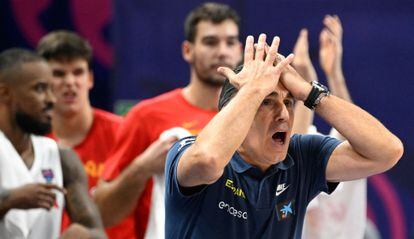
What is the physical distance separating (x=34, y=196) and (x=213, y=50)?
6.66 feet

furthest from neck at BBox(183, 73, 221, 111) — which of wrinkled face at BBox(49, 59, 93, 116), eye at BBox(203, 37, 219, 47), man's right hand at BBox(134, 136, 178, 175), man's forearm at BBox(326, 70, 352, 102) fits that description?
wrinkled face at BBox(49, 59, 93, 116)

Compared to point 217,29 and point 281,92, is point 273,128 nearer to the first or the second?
point 281,92

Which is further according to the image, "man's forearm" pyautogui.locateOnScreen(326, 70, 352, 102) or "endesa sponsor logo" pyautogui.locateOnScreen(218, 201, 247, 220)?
"man's forearm" pyautogui.locateOnScreen(326, 70, 352, 102)

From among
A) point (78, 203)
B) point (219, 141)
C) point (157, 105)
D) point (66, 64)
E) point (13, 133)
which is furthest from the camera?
point (66, 64)

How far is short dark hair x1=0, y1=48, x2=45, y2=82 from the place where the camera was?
20.3ft

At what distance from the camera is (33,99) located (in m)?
6.07

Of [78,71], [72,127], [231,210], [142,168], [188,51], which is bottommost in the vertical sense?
[72,127]

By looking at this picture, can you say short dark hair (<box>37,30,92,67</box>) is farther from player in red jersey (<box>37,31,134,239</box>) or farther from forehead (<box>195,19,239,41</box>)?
forehead (<box>195,19,239,41</box>)

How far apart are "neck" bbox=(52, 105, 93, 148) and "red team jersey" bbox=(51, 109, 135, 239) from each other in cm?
4

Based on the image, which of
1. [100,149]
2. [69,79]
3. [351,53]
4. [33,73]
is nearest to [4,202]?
[33,73]

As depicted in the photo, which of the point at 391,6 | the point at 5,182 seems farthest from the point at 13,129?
the point at 391,6

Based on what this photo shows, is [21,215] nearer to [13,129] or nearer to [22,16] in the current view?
[13,129]

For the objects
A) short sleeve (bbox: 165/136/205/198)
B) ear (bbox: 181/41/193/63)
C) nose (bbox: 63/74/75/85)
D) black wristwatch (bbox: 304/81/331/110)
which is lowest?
nose (bbox: 63/74/75/85)

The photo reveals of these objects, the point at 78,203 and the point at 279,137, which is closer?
the point at 279,137
